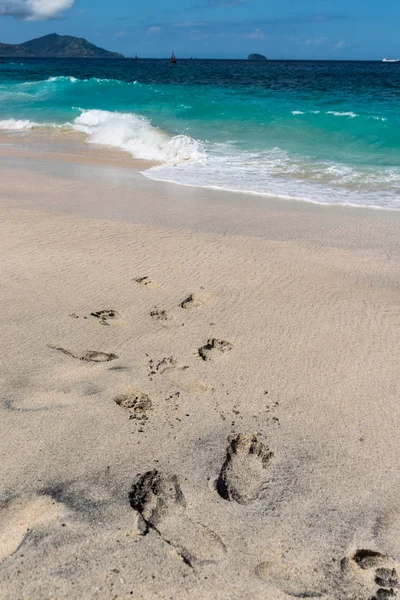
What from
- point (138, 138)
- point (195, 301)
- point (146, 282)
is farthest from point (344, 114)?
point (195, 301)

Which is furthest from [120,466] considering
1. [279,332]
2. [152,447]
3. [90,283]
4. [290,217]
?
[290,217]

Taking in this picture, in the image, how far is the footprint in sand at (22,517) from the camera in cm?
185

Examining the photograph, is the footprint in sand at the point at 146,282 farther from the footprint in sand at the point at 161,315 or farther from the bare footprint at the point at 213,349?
the bare footprint at the point at 213,349

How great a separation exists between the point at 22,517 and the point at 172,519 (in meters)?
0.53

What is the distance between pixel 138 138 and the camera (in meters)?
13.0

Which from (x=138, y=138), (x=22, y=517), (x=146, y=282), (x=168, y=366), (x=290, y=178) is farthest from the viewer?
(x=138, y=138)

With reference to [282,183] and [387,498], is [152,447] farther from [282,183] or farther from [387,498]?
[282,183]

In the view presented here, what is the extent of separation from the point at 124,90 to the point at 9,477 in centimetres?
2515

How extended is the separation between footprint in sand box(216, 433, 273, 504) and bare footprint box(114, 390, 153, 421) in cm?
44

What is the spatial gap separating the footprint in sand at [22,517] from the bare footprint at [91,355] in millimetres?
1035

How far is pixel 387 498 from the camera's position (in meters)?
2.14

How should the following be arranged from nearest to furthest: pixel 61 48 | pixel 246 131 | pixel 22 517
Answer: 1. pixel 22 517
2. pixel 246 131
3. pixel 61 48

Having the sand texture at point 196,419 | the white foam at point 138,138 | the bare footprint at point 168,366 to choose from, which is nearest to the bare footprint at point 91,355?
the sand texture at point 196,419

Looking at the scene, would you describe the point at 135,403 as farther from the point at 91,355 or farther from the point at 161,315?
the point at 161,315
